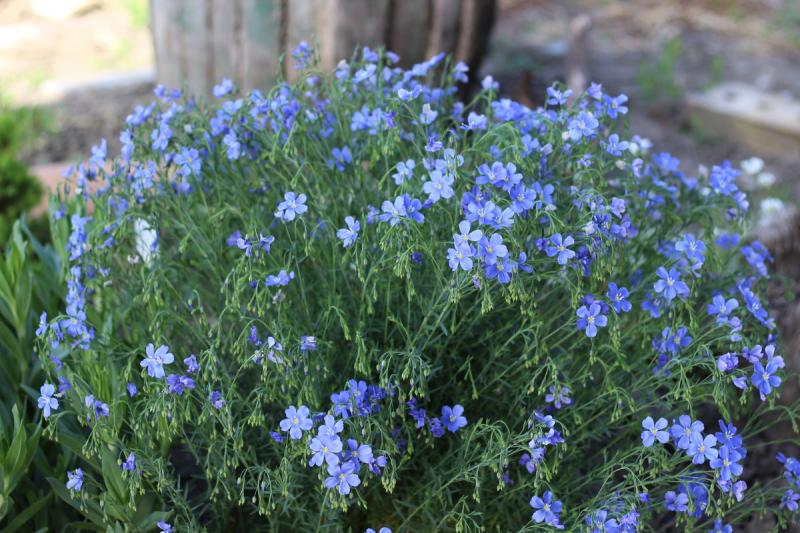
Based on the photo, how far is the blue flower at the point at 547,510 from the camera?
5.72ft

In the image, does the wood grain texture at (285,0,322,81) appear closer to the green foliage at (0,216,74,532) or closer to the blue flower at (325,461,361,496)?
the green foliage at (0,216,74,532)

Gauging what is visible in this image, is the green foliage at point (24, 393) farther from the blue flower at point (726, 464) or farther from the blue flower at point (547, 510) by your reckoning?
the blue flower at point (726, 464)

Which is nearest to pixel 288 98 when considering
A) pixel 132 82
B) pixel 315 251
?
pixel 315 251

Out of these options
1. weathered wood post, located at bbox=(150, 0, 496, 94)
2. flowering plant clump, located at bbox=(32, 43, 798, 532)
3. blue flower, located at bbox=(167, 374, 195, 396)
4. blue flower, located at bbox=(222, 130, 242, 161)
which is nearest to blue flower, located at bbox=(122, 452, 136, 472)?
flowering plant clump, located at bbox=(32, 43, 798, 532)

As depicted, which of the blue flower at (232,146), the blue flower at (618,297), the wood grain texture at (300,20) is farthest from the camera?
the wood grain texture at (300,20)

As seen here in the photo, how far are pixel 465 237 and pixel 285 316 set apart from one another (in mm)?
460

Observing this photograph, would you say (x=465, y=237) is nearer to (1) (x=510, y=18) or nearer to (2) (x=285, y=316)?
(2) (x=285, y=316)

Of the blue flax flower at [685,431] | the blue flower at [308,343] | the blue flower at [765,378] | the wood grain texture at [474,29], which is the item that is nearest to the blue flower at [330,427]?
the blue flower at [308,343]

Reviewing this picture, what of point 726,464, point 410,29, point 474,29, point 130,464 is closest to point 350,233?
point 130,464

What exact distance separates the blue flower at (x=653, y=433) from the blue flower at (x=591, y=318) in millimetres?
190

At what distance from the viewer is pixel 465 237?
1.63m

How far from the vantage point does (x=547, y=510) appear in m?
1.77

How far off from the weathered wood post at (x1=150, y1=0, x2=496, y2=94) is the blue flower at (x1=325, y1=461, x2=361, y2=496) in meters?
2.21

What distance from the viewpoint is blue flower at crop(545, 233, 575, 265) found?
1.70 metres
